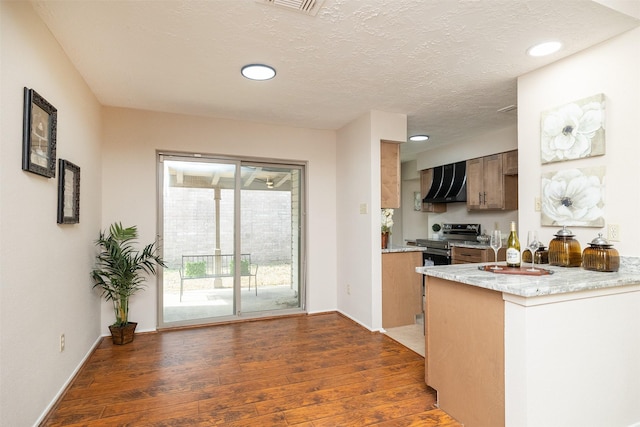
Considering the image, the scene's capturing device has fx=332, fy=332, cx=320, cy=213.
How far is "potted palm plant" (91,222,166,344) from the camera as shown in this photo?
3264 millimetres

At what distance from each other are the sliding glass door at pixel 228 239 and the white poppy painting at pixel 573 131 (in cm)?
282

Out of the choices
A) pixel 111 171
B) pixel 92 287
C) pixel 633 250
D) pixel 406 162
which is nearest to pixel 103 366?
pixel 92 287

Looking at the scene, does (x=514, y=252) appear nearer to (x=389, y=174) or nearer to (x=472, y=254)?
(x=389, y=174)

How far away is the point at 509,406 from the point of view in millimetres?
1664

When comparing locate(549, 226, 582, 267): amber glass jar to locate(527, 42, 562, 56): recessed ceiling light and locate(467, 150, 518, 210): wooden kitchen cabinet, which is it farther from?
locate(467, 150, 518, 210): wooden kitchen cabinet

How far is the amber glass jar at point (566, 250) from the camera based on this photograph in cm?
224

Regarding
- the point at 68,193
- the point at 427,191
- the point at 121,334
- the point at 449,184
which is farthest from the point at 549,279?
the point at 427,191

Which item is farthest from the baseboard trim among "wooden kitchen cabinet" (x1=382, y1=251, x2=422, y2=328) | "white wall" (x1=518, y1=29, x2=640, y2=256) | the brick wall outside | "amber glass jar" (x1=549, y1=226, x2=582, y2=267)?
"white wall" (x1=518, y1=29, x2=640, y2=256)

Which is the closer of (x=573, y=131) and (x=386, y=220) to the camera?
(x=573, y=131)

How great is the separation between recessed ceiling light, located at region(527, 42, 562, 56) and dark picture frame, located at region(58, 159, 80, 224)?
135 inches

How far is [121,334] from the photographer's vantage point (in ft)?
→ 10.8

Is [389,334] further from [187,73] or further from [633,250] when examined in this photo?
[187,73]

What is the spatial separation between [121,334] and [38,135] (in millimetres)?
2164

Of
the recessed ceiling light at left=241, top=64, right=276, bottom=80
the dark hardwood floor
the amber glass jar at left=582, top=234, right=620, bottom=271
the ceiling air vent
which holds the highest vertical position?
the recessed ceiling light at left=241, top=64, right=276, bottom=80
